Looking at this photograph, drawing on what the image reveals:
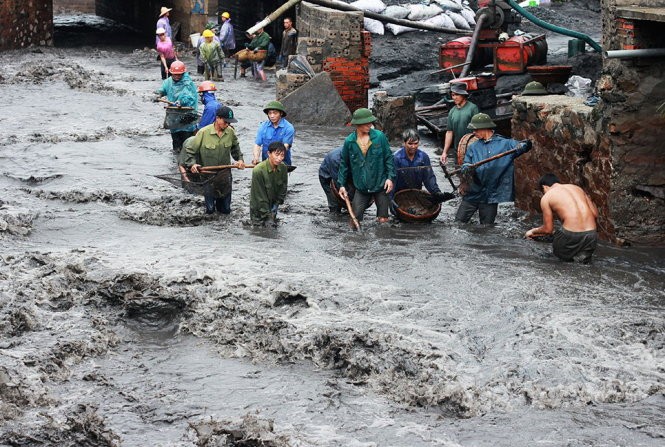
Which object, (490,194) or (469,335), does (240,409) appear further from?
(490,194)

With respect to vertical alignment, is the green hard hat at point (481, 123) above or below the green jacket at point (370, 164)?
above

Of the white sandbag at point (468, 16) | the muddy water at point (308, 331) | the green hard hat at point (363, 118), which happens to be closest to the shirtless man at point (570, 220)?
the muddy water at point (308, 331)

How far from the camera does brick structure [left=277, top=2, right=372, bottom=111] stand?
19469 mm

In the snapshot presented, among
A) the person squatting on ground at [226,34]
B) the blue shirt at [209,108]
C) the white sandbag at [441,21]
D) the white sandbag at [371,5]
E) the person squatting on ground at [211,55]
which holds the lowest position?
the blue shirt at [209,108]

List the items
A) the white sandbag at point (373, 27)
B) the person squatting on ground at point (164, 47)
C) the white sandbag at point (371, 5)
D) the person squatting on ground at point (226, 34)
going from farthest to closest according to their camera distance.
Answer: the white sandbag at point (373, 27) → the person squatting on ground at point (226, 34) → the white sandbag at point (371, 5) → the person squatting on ground at point (164, 47)

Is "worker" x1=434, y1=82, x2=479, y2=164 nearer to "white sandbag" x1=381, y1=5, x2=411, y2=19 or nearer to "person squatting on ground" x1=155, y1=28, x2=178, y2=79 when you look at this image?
"person squatting on ground" x1=155, y1=28, x2=178, y2=79

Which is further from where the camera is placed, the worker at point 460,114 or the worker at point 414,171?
the worker at point 460,114

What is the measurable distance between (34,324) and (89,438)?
2.29 metres

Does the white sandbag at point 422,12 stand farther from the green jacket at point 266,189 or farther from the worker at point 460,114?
the green jacket at point 266,189

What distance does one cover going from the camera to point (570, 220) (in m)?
10.3

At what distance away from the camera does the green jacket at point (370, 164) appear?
11.8 meters

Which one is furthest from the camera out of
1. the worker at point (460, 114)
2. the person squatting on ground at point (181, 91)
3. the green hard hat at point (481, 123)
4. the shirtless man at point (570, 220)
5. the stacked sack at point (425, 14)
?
the stacked sack at point (425, 14)

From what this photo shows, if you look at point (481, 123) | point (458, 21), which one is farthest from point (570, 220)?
point (458, 21)

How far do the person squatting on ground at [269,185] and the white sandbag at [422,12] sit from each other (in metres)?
17.1
